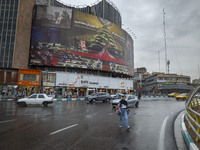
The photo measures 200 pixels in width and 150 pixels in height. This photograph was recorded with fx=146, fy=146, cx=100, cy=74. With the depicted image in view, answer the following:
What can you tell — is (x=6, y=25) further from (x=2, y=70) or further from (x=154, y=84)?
(x=154, y=84)

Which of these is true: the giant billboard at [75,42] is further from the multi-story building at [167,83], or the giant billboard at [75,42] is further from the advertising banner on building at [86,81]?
the multi-story building at [167,83]

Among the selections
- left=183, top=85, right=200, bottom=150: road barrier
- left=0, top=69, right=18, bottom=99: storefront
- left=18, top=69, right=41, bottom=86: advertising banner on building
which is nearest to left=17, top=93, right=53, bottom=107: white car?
left=183, top=85, right=200, bottom=150: road barrier

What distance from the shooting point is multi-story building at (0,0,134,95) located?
42094mm

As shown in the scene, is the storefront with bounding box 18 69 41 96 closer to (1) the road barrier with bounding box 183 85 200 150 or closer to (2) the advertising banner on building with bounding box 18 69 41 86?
(2) the advertising banner on building with bounding box 18 69 41 86

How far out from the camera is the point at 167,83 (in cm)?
9688

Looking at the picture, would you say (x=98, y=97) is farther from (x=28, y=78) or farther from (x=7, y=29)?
(x=7, y=29)

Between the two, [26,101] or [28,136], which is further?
[26,101]

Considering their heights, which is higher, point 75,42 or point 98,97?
point 75,42

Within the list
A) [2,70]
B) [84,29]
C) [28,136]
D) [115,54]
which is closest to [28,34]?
[2,70]

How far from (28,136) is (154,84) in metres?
107

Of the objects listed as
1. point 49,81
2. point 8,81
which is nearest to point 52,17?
point 49,81

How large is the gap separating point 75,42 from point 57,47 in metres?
6.69

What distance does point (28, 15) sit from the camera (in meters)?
48.8

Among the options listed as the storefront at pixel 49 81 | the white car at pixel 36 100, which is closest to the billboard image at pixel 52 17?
the storefront at pixel 49 81
